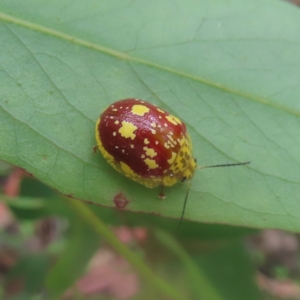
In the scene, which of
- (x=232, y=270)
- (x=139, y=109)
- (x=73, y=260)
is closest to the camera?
(x=139, y=109)

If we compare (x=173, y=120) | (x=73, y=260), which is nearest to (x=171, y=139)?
(x=173, y=120)

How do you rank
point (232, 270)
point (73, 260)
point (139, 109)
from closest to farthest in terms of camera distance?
point (139, 109) → point (73, 260) → point (232, 270)

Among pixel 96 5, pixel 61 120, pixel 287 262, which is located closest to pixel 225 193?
pixel 61 120

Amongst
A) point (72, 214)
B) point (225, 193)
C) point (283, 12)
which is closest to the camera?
point (225, 193)

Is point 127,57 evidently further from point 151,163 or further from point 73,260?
point 73,260

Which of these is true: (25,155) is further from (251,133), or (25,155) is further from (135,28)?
(251,133)

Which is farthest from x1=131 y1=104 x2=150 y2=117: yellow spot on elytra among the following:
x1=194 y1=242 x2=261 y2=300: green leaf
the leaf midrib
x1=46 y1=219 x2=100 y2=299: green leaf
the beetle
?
x1=194 y1=242 x2=261 y2=300: green leaf

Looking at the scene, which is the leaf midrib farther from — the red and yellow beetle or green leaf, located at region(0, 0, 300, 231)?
the red and yellow beetle
